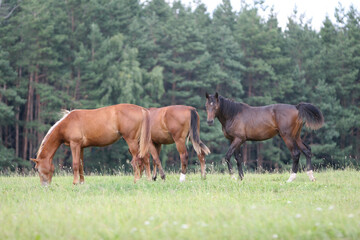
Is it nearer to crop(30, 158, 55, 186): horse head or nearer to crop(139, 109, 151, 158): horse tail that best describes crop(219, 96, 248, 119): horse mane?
crop(139, 109, 151, 158): horse tail

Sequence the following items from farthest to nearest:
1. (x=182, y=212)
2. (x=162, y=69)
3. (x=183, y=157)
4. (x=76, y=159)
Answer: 1. (x=162, y=69)
2. (x=183, y=157)
3. (x=76, y=159)
4. (x=182, y=212)

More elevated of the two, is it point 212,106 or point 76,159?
point 212,106

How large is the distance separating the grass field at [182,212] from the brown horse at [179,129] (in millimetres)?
2220

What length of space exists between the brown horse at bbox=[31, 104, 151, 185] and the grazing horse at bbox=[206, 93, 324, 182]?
2053mm

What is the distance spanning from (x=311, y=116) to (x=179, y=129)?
3.63m

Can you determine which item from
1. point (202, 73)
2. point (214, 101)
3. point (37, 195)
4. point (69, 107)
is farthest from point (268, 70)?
point (37, 195)

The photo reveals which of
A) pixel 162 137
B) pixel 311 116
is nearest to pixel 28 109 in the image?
pixel 162 137

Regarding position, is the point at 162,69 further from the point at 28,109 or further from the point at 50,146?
the point at 50,146

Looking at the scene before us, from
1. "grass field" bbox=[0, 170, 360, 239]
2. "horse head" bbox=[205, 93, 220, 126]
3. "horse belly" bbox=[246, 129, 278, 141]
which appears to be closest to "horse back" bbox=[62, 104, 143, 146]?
"grass field" bbox=[0, 170, 360, 239]

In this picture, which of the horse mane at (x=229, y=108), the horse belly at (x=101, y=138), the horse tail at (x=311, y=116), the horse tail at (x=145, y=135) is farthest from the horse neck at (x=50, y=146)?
the horse tail at (x=311, y=116)

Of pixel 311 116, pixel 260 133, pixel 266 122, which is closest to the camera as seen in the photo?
pixel 311 116

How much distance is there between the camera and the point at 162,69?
37.0 meters

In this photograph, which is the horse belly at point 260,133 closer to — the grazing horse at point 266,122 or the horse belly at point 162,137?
the grazing horse at point 266,122

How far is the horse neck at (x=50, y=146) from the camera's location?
34.9ft
